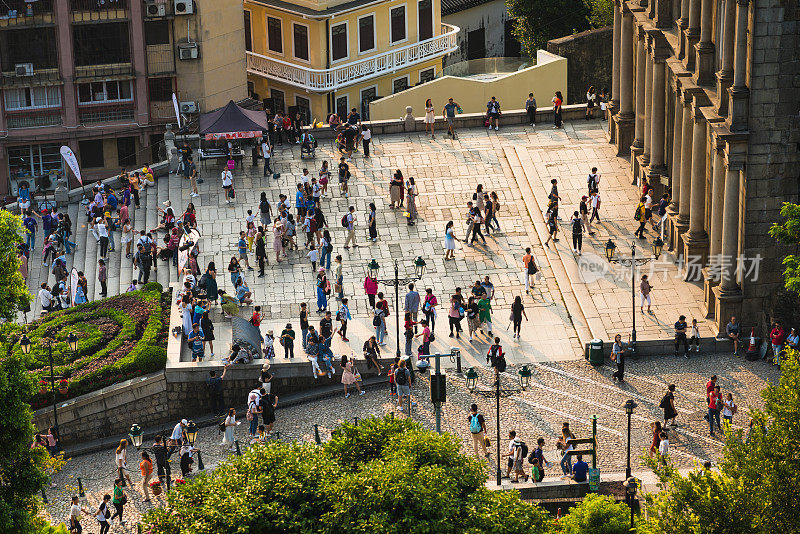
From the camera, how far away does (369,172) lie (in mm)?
64500

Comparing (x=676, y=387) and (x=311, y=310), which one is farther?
(x=311, y=310)

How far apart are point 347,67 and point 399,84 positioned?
4.00 m

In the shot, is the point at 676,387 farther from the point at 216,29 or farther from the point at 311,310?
the point at 216,29

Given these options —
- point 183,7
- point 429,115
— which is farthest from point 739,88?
point 183,7

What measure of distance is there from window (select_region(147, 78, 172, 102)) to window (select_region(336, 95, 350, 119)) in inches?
331

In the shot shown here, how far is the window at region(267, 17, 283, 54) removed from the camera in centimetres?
7694

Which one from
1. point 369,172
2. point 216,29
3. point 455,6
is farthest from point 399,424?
point 455,6

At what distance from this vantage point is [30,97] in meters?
72.3

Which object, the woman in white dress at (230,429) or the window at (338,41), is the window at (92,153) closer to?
the window at (338,41)

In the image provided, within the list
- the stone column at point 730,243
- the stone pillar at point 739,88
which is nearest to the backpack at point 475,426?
the stone column at point 730,243

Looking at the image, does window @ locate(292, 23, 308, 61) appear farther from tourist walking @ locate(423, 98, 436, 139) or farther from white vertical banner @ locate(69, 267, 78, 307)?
white vertical banner @ locate(69, 267, 78, 307)

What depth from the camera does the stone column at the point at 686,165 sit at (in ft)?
180

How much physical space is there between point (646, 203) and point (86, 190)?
2308 cm

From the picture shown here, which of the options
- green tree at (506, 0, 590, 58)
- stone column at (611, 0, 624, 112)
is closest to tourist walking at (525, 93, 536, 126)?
stone column at (611, 0, 624, 112)
